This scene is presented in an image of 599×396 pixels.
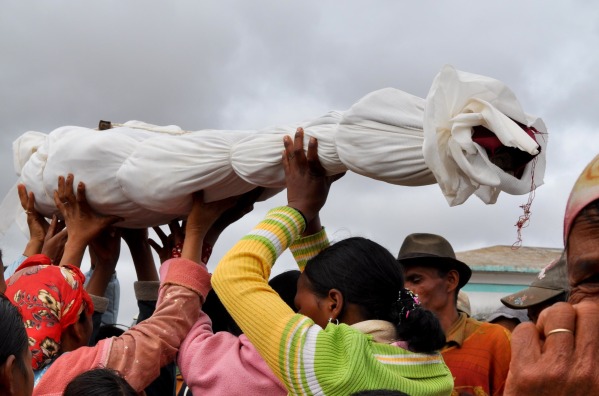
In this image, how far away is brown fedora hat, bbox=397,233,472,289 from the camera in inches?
144

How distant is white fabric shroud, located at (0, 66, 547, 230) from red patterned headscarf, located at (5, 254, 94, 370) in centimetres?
48

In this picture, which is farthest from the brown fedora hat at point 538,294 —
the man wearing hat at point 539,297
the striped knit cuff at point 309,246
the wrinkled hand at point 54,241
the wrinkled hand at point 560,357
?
the wrinkled hand at point 560,357

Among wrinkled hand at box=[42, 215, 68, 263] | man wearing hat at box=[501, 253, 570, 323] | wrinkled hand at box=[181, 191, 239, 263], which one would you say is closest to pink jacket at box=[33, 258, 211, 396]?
wrinkled hand at box=[181, 191, 239, 263]

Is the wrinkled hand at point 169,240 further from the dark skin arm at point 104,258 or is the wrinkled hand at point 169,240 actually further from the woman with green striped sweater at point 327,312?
the woman with green striped sweater at point 327,312

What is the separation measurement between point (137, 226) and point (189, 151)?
0.68 meters

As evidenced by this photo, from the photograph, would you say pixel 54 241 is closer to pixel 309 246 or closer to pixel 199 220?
pixel 199 220

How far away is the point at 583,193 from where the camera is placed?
5.10 feet

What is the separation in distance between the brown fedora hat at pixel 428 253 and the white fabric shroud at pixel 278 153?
0.77 metres

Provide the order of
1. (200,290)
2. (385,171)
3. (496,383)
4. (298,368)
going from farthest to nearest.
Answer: (496,383) → (200,290) → (385,171) → (298,368)

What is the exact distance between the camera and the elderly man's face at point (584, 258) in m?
1.53

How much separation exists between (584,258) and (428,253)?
2.12 m

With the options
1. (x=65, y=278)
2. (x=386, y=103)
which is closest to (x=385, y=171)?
(x=386, y=103)

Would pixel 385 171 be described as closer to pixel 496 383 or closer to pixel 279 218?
pixel 279 218

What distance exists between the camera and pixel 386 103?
2.53m
